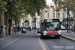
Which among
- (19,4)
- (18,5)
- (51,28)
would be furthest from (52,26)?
(19,4)

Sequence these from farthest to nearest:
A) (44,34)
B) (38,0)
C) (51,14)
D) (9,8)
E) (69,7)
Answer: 1. (51,14)
2. (69,7)
3. (9,8)
4. (38,0)
5. (44,34)

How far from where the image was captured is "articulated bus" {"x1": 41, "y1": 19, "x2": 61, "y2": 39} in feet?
72.1

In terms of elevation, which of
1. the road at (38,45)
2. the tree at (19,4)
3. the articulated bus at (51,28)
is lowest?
the road at (38,45)

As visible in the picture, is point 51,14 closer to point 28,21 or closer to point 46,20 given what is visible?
point 28,21

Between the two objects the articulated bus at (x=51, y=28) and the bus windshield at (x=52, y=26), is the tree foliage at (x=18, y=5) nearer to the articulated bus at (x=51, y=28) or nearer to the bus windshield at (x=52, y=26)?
the articulated bus at (x=51, y=28)

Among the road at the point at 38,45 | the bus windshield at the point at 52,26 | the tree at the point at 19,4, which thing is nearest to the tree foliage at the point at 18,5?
the tree at the point at 19,4

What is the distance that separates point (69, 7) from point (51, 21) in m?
14.9

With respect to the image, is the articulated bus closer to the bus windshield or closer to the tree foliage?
the bus windshield

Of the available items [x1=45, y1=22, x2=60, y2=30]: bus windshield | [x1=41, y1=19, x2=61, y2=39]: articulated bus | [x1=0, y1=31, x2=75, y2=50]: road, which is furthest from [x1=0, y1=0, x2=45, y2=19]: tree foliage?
[x1=0, y1=31, x2=75, y2=50]: road

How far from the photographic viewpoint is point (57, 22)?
877 inches

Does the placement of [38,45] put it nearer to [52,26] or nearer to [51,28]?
[51,28]

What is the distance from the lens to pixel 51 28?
22.0 m

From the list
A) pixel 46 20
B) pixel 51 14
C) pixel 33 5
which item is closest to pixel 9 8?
pixel 33 5

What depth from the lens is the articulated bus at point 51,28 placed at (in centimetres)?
2198
